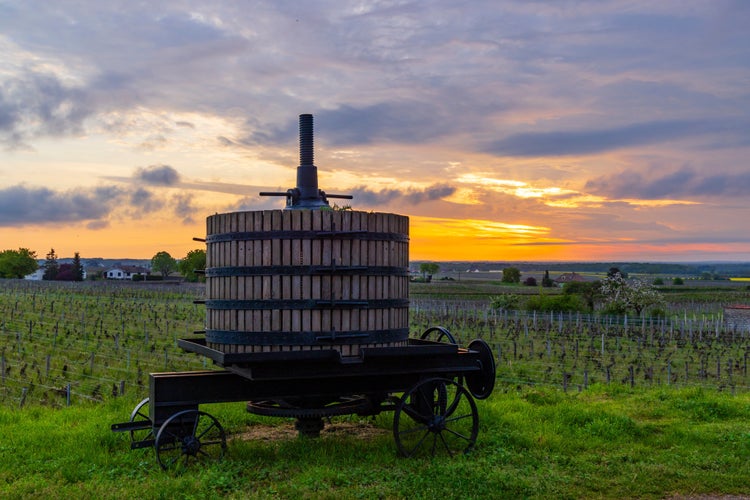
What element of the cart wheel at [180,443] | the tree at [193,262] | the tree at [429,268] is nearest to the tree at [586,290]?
the tree at [193,262]

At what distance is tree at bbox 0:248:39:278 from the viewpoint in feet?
385

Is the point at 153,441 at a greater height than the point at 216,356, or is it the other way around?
the point at 216,356

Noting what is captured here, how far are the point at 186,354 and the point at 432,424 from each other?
1801 cm

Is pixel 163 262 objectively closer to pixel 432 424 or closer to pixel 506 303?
pixel 506 303

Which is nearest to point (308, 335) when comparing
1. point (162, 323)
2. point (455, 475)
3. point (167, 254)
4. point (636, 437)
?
point (455, 475)

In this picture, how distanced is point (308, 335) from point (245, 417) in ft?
11.2

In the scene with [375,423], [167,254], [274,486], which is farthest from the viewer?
[167,254]

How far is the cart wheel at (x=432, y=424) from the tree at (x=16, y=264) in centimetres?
12494

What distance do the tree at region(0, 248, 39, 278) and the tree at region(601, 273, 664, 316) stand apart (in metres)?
101

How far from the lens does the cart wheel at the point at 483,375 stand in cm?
1009

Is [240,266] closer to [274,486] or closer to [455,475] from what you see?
[274,486]

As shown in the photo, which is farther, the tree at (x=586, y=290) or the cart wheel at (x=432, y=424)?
the tree at (x=586, y=290)

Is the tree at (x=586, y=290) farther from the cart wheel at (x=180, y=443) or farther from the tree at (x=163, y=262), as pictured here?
the tree at (x=163, y=262)

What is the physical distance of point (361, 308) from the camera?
886 cm
